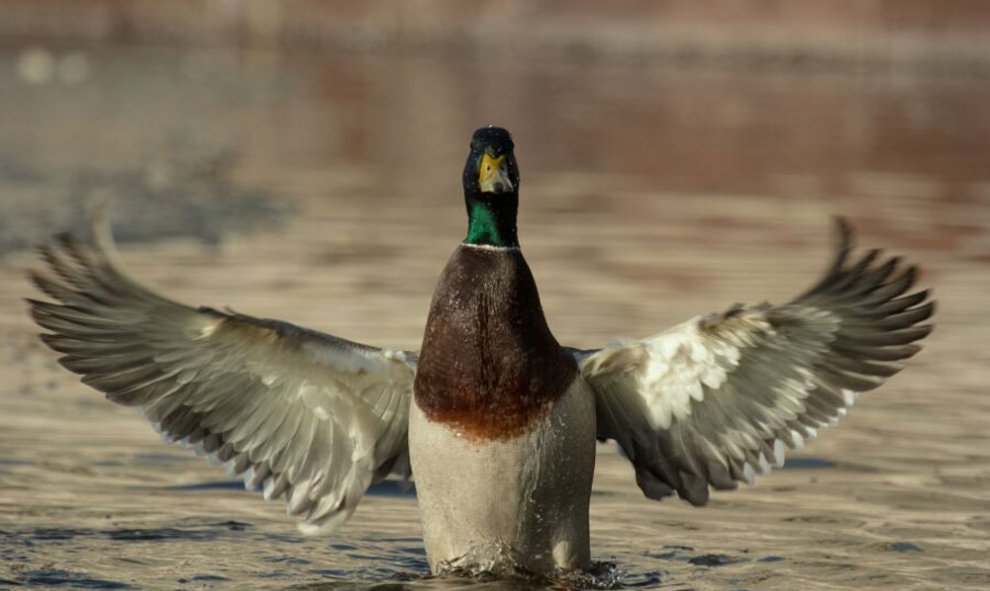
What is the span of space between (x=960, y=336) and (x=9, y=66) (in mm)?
20338

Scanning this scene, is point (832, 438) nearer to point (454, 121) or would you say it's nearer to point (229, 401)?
point (229, 401)

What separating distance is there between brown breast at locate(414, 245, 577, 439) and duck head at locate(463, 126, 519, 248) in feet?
0.35

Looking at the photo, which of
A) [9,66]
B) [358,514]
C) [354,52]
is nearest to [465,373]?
[358,514]

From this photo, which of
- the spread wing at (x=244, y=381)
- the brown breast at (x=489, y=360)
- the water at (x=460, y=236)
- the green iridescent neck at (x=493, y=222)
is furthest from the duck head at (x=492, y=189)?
the water at (x=460, y=236)

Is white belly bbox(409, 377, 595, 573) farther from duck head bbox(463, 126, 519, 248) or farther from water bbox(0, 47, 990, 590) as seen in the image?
duck head bbox(463, 126, 519, 248)

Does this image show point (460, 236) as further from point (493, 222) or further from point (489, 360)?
point (489, 360)

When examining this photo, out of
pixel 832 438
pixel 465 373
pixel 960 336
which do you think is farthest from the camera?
pixel 960 336

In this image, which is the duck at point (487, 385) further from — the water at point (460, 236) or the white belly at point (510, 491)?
the water at point (460, 236)

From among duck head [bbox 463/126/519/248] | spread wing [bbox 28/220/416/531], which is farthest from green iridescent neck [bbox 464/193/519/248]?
spread wing [bbox 28/220/416/531]

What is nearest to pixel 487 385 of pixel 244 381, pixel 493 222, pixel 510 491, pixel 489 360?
pixel 489 360

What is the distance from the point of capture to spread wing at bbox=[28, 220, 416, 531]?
6.65m

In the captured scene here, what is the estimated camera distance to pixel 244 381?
6.83 metres

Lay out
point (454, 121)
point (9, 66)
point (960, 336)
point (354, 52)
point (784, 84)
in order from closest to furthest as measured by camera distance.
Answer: point (960, 336), point (454, 121), point (9, 66), point (784, 84), point (354, 52)

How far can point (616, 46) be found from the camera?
42969mm
